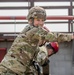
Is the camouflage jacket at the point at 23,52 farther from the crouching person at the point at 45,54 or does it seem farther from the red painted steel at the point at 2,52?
the red painted steel at the point at 2,52

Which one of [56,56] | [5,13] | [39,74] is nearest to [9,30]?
[5,13]

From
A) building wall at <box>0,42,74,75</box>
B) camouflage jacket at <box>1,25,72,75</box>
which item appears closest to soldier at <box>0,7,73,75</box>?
camouflage jacket at <box>1,25,72,75</box>

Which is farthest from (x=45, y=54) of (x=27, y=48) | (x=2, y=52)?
(x=2, y=52)

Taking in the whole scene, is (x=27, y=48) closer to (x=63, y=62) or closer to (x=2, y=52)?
(x=2, y=52)

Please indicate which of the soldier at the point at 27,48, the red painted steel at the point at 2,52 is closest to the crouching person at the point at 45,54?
the soldier at the point at 27,48

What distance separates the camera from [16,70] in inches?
122

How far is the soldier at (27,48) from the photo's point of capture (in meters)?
3.08

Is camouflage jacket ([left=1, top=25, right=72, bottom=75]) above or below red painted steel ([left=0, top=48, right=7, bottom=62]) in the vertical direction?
above

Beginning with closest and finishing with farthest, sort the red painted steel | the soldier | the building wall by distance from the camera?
the soldier, the red painted steel, the building wall

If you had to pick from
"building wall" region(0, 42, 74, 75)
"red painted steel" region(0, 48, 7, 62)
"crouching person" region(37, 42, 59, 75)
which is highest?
"crouching person" region(37, 42, 59, 75)

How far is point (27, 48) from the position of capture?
315 centimetres

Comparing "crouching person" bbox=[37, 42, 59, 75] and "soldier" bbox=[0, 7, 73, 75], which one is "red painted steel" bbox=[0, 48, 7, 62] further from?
"soldier" bbox=[0, 7, 73, 75]

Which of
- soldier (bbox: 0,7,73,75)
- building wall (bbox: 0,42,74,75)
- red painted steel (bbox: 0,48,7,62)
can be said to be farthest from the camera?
building wall (bbox: 0,42,74,75)

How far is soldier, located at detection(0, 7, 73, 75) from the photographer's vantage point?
308 cm
